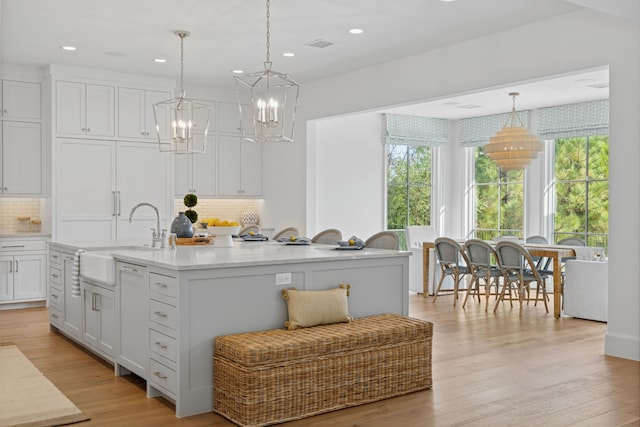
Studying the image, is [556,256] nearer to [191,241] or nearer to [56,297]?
[191,241]

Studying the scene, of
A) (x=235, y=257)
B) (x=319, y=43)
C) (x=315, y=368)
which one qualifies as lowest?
(x=315, y=368)

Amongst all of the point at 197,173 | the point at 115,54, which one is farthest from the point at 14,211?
the point at 115,54

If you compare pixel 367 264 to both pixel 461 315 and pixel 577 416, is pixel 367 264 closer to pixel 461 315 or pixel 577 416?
pixel 577 416

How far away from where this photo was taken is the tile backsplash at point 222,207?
29.7 ft

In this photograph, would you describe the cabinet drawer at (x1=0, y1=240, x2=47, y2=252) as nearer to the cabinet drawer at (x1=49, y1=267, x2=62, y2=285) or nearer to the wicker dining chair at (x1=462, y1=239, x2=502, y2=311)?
the cabinet drawer at (x1=49, y1=267, x2=62, y2=285)

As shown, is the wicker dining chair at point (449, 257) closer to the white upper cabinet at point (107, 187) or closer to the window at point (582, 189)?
the window at point (582, 189)

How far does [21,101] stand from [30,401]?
4.81 metres

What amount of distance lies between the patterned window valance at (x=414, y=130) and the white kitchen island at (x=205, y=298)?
5536mm

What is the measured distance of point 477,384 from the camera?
429 centimetres

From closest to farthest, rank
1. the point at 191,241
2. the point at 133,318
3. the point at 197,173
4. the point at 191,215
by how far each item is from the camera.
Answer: the point at 133,318
the point at 191,241
the point at 191,215
the point at 197,173

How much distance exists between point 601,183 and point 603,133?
2.42ft

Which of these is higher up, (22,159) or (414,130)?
(414,130)

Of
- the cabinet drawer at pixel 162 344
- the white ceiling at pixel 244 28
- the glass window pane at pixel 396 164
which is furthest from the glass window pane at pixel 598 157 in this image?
the cabinet drawer at pixel 162 344

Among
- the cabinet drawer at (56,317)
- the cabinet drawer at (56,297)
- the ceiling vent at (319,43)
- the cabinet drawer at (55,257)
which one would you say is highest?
the ceiling vent at (319,43)
